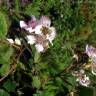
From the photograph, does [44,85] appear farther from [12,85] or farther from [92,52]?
[92,52]

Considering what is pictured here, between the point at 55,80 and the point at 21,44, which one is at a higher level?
the point at 21,44

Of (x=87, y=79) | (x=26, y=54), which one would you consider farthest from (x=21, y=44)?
(x=87, y=79)

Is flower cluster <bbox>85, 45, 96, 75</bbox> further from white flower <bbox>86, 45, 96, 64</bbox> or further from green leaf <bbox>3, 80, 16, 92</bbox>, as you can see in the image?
green leaf <bbox>3, 80, 16, 92</bbox>

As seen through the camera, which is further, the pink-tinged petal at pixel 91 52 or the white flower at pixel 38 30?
the pink-tinged petal at pixel 91 52

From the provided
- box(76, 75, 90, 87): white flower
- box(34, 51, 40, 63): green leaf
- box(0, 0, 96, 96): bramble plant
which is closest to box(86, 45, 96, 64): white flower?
box(0, 0, 96, 96): bramble plant

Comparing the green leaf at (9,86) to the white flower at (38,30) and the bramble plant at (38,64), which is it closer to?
the bramble plant at (38,64)

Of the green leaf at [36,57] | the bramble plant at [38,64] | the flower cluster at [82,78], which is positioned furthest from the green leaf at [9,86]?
the flower cluster at [82,78]
